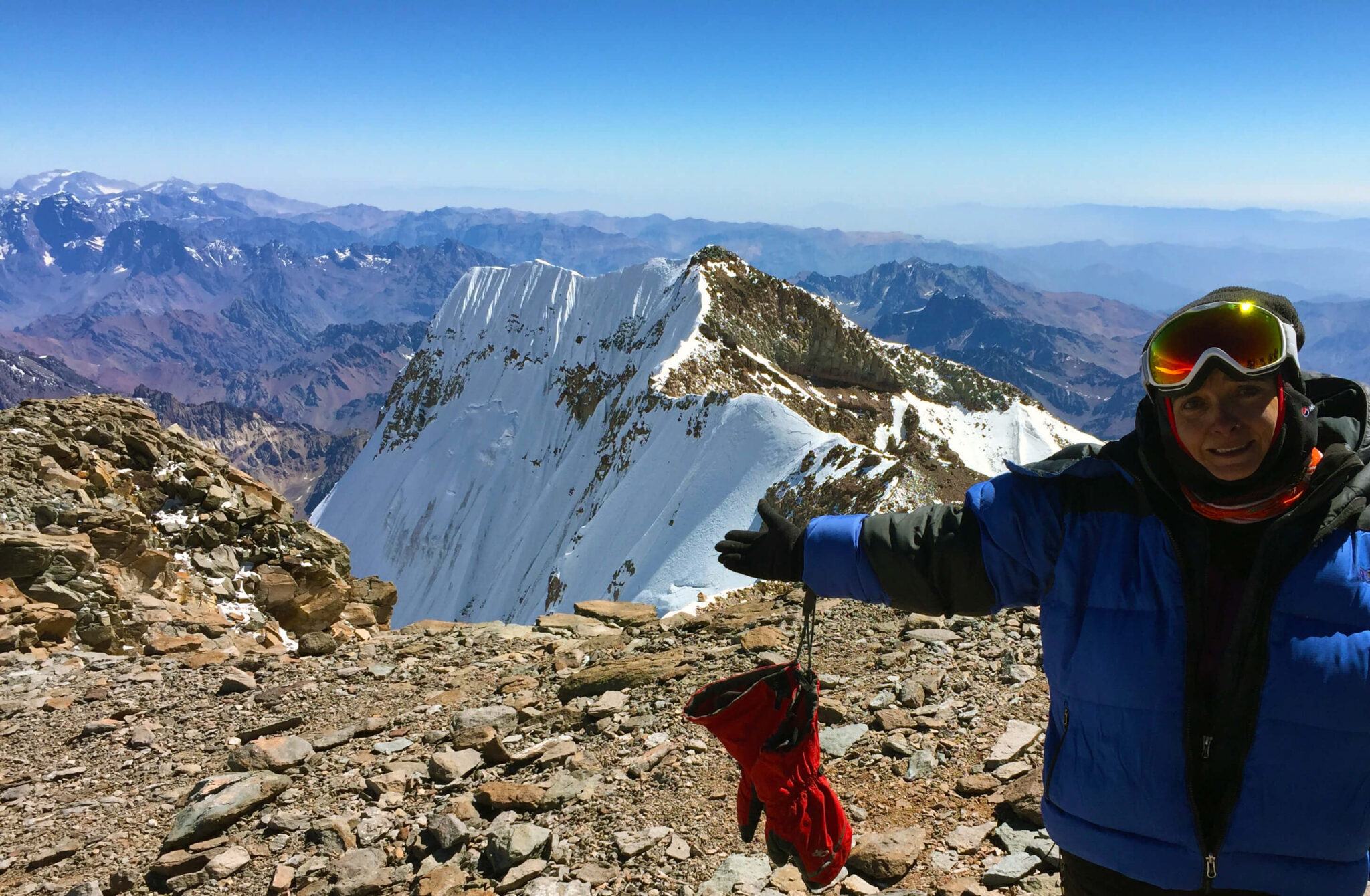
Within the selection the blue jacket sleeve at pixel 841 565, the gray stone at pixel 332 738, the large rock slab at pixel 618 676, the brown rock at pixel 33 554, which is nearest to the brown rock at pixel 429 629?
the large rock slab at pixel 618 676

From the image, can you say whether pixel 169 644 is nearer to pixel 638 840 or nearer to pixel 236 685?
pixel 236 685

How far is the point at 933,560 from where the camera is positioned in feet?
9.77

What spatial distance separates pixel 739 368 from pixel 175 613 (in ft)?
154

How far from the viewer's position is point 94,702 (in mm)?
7586

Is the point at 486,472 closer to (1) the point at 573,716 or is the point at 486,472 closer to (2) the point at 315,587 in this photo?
(2) the point at 315,587

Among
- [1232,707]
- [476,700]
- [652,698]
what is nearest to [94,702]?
[476,700]

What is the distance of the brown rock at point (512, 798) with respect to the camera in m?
5.47

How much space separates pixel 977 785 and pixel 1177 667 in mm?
3290

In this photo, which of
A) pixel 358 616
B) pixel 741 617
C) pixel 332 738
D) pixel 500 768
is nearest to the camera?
pixel 500 768

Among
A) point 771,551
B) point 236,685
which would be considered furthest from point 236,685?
point 771,551

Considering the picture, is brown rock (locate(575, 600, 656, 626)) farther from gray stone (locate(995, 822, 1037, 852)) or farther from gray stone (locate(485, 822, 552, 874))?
gray stone (locate(995, 822, 1037, 852))

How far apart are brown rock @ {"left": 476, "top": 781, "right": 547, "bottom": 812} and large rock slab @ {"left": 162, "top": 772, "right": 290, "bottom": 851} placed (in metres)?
1.67

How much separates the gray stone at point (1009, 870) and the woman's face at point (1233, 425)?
3.07 metres

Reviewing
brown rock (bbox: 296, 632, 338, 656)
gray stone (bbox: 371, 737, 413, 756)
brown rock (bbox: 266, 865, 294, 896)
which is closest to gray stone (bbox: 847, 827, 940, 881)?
brown rock (bbox: 266, 865, 294, 896)
